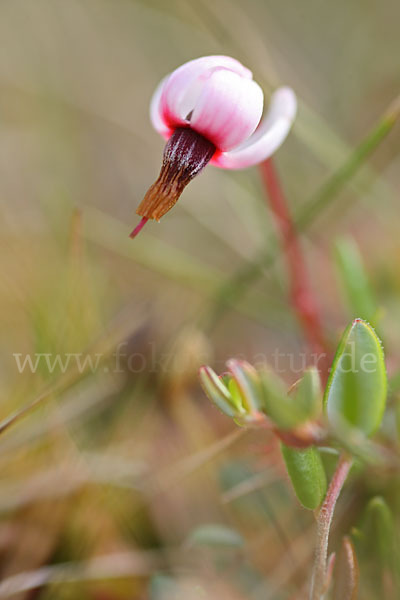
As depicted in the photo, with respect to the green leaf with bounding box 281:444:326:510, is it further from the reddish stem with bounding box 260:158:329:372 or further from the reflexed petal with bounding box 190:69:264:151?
the reddish stem with bounding box 260:158:329:372

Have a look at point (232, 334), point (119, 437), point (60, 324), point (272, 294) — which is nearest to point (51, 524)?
point (119, 437)

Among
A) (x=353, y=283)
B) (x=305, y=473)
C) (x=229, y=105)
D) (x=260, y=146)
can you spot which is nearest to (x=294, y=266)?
(x=353, y=283)

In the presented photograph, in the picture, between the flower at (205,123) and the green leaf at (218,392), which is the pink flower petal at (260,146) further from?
the green leaf at (218,392)

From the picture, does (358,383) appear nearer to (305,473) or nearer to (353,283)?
(305,473)

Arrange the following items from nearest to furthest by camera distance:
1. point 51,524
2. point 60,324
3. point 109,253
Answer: point 51,524, point 60,324, point 109,253

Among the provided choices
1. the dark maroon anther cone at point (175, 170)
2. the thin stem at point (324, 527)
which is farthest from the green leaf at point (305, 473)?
the dark maroon anther cone at point (175, 170)

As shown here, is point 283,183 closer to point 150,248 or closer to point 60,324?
point 150,248
